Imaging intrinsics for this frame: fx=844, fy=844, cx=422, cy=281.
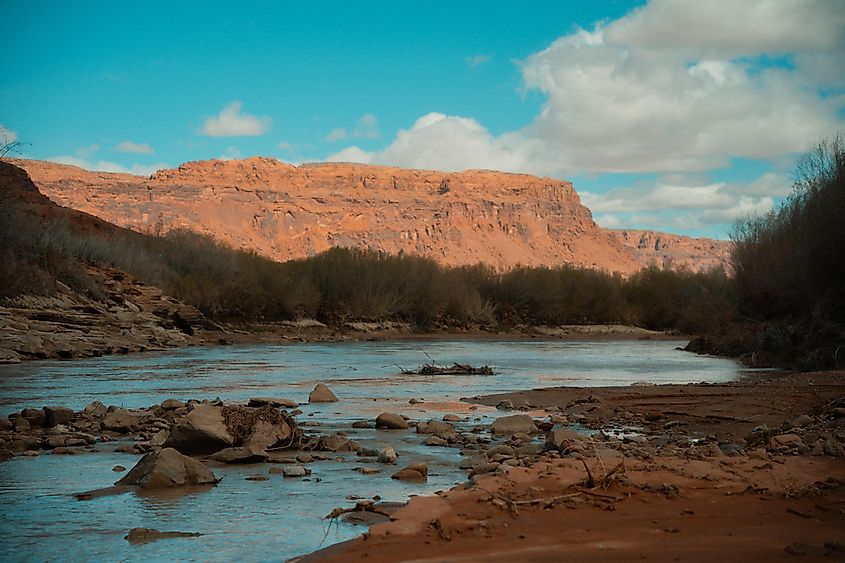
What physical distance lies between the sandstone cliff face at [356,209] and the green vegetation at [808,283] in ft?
281

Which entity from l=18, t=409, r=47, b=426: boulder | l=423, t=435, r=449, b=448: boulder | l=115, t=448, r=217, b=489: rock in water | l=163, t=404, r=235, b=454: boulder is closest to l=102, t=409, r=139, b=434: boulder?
l=18, t=409, r=47, b=426: boulder

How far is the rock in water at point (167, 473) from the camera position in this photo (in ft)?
22.7

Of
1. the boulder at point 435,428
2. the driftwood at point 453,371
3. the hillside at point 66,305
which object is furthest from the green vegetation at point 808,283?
the hillside at point 66,305

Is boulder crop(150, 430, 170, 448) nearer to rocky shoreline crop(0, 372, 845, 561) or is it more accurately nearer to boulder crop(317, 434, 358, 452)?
rocky shoreline crop(0, 372, 845, 561)

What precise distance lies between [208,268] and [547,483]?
43.3 meters

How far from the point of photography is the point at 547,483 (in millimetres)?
6148

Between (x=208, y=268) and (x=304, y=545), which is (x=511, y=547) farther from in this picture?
(x=208, y=268)

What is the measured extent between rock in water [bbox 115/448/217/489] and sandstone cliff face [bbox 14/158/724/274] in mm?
106581

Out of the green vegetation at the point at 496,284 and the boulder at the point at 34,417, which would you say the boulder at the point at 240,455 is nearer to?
the boulder at the point at 34,417

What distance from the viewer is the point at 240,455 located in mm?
8188

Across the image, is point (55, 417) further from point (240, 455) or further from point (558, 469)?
point (558, 469)

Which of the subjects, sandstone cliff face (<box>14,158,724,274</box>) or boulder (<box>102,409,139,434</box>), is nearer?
boulder (<box>102,409,139,434</box>)

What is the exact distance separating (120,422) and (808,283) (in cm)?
1947

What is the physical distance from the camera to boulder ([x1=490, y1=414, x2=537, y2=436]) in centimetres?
1005
